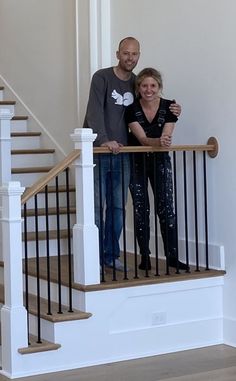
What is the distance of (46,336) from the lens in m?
5.04

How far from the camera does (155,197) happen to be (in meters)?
5.55

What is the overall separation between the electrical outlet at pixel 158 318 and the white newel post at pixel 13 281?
0.87 meters

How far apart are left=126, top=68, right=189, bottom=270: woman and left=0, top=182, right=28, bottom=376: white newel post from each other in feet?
3.05

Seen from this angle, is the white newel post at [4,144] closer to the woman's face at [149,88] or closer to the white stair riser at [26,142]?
the white stair riser at [26,142]

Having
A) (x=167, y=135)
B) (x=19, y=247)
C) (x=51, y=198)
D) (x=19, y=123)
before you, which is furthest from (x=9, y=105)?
(x=19, y=247)

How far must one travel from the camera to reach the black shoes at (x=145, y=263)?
17.7 feet

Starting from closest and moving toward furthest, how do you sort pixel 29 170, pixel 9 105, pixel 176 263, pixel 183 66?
pixel 176 263 → pixel 183 66 → pixel 29 170 → pixel 9 105

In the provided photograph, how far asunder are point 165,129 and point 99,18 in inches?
60.3

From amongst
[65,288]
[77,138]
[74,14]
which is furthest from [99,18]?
[65,288]

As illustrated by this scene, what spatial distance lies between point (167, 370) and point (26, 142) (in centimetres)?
306

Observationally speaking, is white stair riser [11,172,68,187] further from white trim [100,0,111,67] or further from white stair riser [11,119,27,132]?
white trim [100,0,111,67]

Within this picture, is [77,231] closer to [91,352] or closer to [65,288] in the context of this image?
[65,288]

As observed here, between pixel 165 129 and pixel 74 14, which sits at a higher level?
pixel 74 14

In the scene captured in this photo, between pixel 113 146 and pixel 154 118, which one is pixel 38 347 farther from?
pixel 154 118
